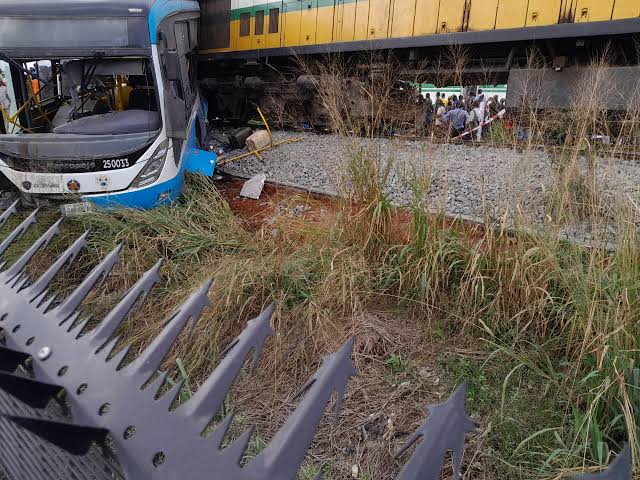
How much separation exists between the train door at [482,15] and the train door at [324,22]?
303cm

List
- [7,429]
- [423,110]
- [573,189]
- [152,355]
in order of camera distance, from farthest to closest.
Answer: [423,110]
[573,189]
[7,429]
[152,355]

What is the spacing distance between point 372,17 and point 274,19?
3.08m

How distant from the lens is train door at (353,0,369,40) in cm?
886

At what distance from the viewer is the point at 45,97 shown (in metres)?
6.28

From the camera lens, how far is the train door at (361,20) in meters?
8.86

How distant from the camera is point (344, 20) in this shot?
928 centimetres

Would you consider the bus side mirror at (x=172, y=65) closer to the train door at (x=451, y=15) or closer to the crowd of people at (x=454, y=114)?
the crowd of people at (x=454, y=114)

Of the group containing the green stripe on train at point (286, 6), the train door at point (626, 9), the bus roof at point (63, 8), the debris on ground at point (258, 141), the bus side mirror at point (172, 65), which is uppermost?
the green stripe on train at point (286, 6)

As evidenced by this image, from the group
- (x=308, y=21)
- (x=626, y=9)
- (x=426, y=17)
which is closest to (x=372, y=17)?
(x=426, y=17)

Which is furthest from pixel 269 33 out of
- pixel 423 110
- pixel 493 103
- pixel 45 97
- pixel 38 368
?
pixel 38 368

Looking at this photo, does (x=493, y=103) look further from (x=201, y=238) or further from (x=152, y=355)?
(x=152, y=355)

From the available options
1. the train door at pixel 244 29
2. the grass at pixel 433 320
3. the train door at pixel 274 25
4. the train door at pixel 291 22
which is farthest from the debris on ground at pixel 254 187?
the train door at pixel 244 29

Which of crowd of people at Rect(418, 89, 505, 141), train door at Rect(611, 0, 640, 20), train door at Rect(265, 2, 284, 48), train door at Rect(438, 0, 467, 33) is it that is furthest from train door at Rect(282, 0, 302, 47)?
train door at Rect(611, 0, 640, 20)

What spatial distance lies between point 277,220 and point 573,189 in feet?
7.71
